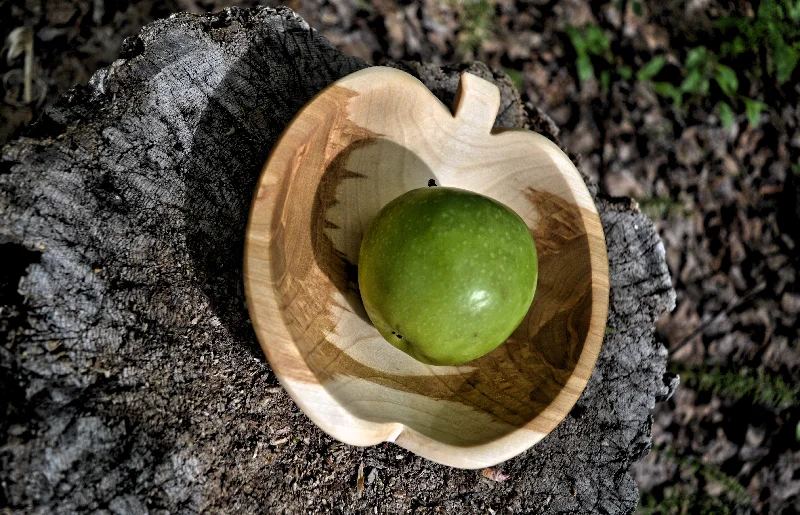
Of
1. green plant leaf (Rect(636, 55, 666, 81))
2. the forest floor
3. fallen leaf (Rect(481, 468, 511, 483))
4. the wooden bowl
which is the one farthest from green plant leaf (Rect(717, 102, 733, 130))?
fallen leaf (Rect(481, 468, 511, 483))

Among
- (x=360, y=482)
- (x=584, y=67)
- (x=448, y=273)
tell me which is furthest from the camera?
(x=584, y=67)

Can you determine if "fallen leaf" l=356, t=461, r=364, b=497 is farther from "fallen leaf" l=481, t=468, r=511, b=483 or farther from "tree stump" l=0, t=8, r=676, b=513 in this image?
"fallen leaf" l=481, t=468, r=511, b=483

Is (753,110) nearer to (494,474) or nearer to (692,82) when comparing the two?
(692,82)

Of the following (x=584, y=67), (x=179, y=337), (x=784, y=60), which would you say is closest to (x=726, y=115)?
(x=784, y=60)

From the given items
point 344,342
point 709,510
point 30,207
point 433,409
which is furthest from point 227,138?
point 709,510

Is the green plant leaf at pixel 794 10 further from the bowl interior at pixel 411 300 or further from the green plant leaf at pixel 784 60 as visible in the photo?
the bowl interior at pixel 411 300

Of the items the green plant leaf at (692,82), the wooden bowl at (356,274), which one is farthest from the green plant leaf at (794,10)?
the wooden bowl at (356,274)

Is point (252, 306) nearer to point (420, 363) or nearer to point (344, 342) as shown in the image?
point (344, 342)
